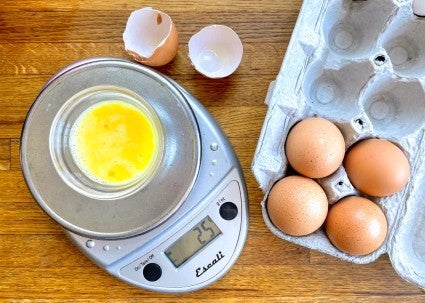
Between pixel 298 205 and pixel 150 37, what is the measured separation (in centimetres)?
42

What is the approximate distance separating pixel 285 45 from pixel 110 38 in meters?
0.33

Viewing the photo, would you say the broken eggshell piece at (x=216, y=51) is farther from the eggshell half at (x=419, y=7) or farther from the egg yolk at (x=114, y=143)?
the eggshell half at (x=419, y=7)

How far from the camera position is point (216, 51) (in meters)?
1.10

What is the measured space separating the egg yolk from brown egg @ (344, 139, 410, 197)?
0.34m

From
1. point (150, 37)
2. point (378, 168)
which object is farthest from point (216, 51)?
point (378, 168)

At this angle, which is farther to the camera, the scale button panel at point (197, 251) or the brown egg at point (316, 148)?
the scale button panel at point (197, 251)

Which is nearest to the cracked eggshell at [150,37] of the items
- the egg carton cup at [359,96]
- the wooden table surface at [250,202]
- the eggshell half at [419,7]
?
the wooden table surface at [250,202]

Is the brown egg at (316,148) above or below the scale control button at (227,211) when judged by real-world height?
above

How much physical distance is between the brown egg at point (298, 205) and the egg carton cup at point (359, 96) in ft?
0.09

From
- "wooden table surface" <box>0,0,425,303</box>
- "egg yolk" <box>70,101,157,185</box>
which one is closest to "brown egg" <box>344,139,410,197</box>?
"wooden table surface" <box>0,0,425,303</box>

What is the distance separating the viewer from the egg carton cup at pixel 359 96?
3.19ft

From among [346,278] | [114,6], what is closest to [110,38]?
[114,6]

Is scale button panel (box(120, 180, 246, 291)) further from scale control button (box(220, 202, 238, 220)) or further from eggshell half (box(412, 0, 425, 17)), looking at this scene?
eggshell half (box(412, 0, 425, 17))

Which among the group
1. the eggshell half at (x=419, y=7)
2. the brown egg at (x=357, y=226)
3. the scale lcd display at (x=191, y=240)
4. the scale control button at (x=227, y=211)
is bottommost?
the scale lcd display at (x=191, y=240)
